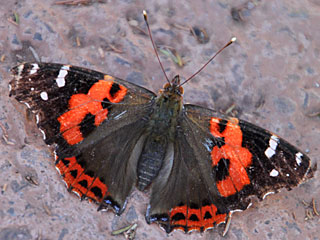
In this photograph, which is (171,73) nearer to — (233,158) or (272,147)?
(233,158)

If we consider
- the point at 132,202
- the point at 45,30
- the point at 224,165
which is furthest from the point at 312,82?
the point at 45,30

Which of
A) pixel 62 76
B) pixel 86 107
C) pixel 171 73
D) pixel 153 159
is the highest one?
pixel 62 76

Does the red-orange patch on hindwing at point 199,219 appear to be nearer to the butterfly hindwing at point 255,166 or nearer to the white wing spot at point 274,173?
the butterfly hindwing at point 255,166

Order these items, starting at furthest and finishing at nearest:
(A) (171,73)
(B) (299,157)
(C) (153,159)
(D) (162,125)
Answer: (A) (171,73) → (D) (162,125) → (C) (153,159) → (B) (299,157)

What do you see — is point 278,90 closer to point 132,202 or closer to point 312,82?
point 312,82

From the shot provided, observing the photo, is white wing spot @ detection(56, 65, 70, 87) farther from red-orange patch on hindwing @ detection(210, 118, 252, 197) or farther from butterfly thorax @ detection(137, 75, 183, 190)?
red-orange patch on hindwing @ detection(210, 118, 252, 197)

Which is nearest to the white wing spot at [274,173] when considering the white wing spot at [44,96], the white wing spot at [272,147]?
the white wing spot at [272,147]

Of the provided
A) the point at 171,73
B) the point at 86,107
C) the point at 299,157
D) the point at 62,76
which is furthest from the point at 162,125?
the point at 299,157

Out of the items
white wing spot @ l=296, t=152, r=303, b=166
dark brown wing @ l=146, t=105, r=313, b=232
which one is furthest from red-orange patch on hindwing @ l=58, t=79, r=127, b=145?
white wing spot @ l=296, t=152, r=303, b=166
